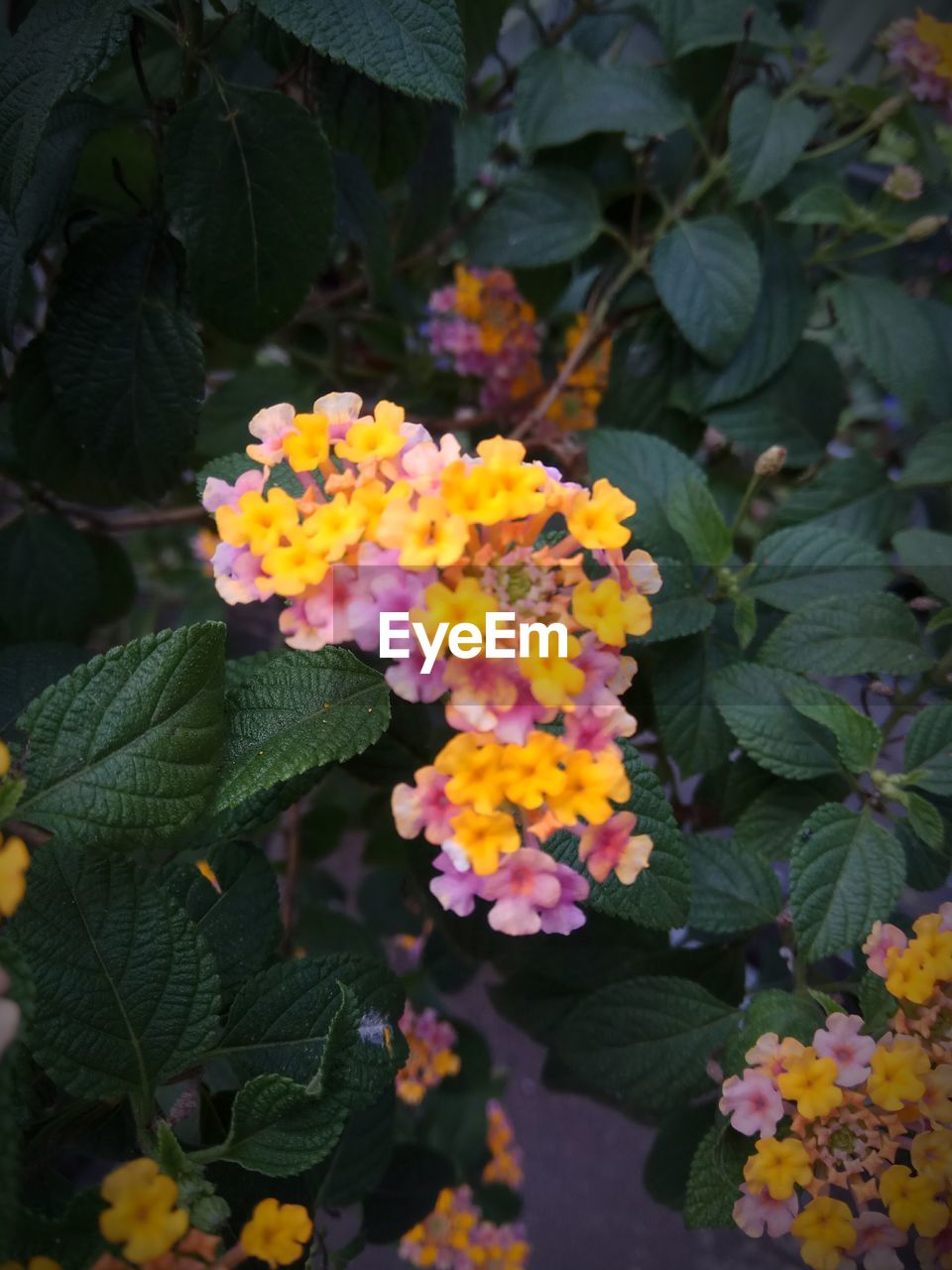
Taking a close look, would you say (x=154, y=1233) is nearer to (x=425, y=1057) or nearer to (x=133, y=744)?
(x=133, y=744)

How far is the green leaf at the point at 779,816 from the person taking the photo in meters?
0.54

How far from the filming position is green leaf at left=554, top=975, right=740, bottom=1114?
507 mm

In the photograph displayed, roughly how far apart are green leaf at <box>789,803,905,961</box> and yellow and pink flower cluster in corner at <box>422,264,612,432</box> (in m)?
0.43

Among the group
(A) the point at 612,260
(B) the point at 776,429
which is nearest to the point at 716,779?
(B) the point at 776,429

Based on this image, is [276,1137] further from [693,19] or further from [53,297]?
[693,19]

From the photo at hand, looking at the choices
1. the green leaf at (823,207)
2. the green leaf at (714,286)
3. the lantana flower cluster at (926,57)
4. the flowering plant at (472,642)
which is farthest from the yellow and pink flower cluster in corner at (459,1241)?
the lantana flower cluster at (926,57)

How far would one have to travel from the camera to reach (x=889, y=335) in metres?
0.71

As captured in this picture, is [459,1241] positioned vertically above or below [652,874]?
below

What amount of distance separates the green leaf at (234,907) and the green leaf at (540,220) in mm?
507

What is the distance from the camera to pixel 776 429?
0.71 meters

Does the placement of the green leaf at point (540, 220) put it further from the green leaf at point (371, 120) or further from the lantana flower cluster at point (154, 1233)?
the lantana flower cluster at point (154, 1233)

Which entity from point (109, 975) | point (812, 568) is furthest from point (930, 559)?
point (109, 975)

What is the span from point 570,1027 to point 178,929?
0.27m

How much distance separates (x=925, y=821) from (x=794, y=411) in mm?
371
